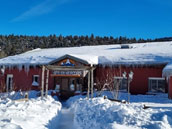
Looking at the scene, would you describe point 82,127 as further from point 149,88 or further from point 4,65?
point 4,65

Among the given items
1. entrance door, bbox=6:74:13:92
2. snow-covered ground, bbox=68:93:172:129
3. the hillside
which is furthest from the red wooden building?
the hillside

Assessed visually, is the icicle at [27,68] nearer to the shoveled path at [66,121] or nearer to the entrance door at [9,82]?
the entrance door at [9,82]

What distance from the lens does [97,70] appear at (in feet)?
→ 55.7

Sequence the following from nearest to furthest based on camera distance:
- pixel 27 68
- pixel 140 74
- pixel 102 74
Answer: pixel 140 74
pixel 102 74
pixel 27 68

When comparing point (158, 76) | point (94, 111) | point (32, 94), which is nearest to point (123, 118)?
point (94, 111)

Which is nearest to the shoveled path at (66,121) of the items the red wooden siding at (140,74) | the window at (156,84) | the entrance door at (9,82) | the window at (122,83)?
the window at (122,83)

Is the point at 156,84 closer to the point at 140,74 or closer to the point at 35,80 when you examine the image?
the point at 140,74

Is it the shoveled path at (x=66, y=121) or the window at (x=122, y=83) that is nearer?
the shoveled path at (x=66, y=121)

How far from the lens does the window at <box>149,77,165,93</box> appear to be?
49.3ft

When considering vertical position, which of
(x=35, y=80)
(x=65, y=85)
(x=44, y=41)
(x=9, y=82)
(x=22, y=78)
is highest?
(x=44, y=41)

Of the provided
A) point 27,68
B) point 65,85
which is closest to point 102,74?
point 65,85

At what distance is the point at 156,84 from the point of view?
15195mm

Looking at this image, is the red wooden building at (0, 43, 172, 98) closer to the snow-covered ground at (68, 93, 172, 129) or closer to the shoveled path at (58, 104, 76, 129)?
the shoveled path at (58, 104, 76, 129)

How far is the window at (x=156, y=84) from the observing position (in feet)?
49.3
